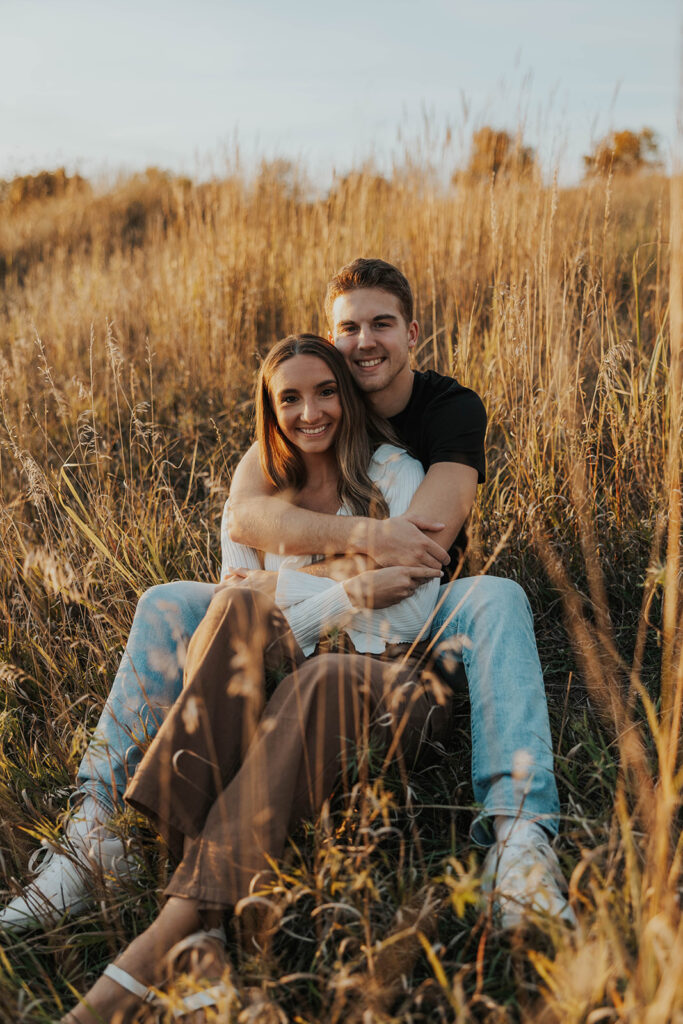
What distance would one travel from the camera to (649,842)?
1.57 metres

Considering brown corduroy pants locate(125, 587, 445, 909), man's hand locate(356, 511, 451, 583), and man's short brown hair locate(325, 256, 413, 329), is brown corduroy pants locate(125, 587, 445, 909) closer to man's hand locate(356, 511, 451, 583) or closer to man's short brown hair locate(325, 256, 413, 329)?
man's hand locate(356, 511, 451, 583)

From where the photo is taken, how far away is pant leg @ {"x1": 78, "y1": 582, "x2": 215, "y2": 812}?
198 cm

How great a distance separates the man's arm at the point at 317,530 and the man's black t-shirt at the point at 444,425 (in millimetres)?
251

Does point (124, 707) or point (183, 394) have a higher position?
point (183, 394)

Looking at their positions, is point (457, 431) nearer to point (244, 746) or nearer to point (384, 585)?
point (384, 585)

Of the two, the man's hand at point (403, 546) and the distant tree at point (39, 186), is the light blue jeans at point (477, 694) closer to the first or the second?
the man's hand at point (403, 546)

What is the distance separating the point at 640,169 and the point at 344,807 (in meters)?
9.00

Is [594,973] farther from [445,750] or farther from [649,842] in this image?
[445,750]

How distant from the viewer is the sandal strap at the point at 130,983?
1.48 meters

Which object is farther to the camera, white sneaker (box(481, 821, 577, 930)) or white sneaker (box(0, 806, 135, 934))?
white sneaker (box(0, 806, 135, 934))

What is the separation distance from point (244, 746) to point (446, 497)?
96cm

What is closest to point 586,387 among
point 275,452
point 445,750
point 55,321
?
point 275,452

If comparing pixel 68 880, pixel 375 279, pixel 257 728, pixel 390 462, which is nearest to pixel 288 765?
pixel 257 728

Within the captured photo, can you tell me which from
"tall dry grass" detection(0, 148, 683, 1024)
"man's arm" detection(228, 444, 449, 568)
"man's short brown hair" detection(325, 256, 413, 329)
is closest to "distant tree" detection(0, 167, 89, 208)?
"tall dry grass" detection(0, 148, 683, 1024)
